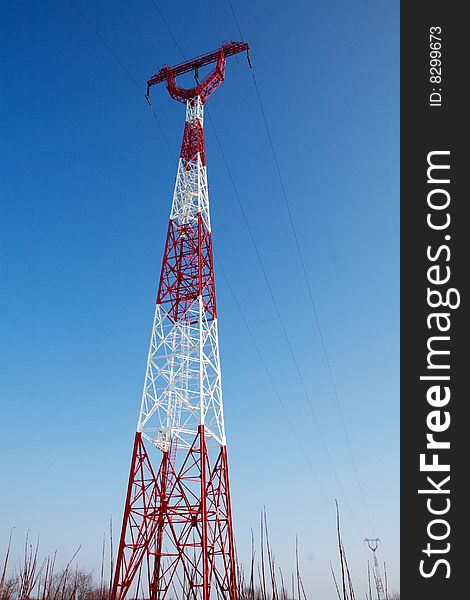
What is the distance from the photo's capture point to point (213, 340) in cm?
2122

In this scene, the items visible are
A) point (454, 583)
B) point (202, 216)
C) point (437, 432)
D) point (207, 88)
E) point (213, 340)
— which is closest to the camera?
point (454, 583)

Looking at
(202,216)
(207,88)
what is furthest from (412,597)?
(207,88)

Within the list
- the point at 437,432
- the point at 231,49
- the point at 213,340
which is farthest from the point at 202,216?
the point at 437,432

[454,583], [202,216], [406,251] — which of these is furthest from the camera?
[202,216]

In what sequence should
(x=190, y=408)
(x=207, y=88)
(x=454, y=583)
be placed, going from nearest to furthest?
1. (x=454, y=583)
2. (x=190, y=408)
3. (x=207, y=88)

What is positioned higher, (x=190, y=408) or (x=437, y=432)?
(x=190, y=408)

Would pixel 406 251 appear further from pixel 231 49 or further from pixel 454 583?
pixel 231 49

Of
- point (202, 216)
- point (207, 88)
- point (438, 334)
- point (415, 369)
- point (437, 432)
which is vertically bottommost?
point (437, 432)

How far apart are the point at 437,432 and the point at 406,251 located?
141 inches

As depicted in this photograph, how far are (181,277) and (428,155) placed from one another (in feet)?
47.5

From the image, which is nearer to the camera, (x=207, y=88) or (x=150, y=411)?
→ (x=150, y=411)

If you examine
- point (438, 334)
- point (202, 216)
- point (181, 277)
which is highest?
point (202, 216)

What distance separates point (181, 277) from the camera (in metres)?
22.5

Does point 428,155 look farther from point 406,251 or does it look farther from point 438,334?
point 438,334
